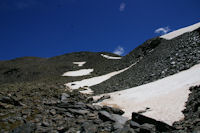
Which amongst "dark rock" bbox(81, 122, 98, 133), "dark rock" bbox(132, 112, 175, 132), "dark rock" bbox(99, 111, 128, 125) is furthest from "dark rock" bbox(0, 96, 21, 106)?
"dark rock" bbox(132, 112, 175, 132)

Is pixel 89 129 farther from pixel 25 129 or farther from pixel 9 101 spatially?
pixel 9 101

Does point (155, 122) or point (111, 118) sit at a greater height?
point (111, 118)

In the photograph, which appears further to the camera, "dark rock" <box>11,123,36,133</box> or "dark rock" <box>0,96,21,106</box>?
"dark rock" <box>0,96,21,106</box>

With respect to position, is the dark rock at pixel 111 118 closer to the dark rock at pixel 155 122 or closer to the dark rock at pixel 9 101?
the dark rock at pixel 155 122

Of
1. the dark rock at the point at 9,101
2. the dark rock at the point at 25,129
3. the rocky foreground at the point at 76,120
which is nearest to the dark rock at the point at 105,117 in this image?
the rocky foreground at the point at 76,120

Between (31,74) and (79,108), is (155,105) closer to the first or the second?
(79,108)

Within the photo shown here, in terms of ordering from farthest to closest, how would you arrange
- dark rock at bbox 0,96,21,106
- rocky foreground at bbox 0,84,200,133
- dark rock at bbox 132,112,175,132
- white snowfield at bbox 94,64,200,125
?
dark rock at bbox 0,96,21,106 → white snowfield at bbox 94,64,200,125 → rocky foreground at bbox 0,84,200,133 → dark rock at bbox 132,112,175,132

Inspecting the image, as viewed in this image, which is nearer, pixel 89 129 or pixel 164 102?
pixel 89 129

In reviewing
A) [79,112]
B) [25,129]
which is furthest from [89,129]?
[25,129]

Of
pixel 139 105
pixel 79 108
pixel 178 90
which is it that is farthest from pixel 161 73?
pixel 79 108

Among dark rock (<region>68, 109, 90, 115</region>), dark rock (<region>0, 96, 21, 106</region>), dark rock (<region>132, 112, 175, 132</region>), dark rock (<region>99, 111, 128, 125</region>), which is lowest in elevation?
dark rock (<region>132, 112, 175, 132</region>)

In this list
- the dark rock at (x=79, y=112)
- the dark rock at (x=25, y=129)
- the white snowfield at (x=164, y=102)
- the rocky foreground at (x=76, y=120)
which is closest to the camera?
the rocky foreground at (x=76, y=120)

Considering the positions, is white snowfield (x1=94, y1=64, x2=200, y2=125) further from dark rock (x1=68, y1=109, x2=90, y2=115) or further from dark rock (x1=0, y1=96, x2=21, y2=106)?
dark rock (x1=0, y1=96, x2=21, y2=106)

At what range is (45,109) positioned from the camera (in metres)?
14.9
